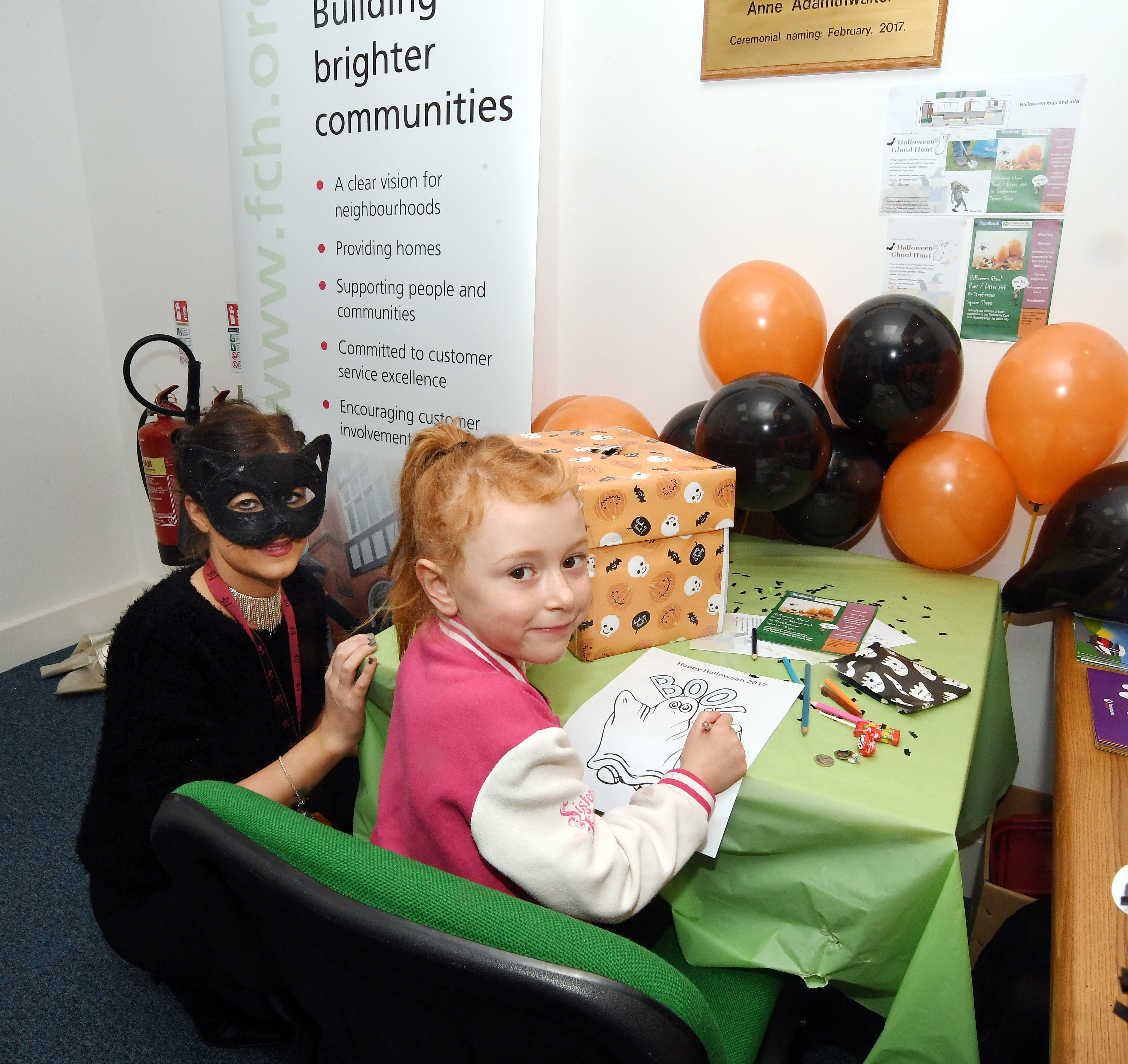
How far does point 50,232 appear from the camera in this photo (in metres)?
2.69

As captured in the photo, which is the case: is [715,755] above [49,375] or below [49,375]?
below

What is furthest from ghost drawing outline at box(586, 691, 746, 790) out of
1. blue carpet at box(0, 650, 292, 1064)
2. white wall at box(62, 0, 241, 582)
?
white wall at box(62, 0, 241, 582)

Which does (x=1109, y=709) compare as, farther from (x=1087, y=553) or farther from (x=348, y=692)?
(x=348, y=692)

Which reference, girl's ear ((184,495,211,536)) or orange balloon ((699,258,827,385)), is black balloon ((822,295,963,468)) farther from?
girl's ear ((184,495,211,536))

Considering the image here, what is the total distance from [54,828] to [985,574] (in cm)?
233

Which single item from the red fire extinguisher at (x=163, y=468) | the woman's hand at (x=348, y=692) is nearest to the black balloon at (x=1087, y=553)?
the woman's hand at (x=348, y=692)

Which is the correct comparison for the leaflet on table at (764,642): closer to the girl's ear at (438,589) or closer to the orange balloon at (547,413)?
the girl's ear at (438,589)

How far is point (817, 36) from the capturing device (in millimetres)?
1551

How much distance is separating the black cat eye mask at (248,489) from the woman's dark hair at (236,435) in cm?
2

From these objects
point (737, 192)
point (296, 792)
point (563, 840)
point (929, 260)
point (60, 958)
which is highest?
point (737, 192)

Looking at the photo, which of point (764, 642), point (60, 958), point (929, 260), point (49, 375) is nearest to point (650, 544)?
point (764, 642)

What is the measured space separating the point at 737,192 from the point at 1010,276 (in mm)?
593

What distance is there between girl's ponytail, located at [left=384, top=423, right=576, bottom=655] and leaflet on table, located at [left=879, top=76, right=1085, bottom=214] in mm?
1072

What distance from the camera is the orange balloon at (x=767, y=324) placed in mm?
1538
